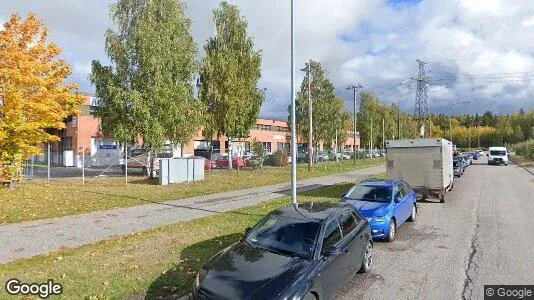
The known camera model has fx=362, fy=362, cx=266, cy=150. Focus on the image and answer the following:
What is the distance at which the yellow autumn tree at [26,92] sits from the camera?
46.0 feet

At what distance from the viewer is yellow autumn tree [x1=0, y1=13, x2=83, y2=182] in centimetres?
1402

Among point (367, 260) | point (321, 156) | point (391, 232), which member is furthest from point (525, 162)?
point (367, 260)

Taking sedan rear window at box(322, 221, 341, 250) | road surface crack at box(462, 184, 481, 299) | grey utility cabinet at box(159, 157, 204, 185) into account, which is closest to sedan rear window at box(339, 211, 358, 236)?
sedan rear window at box(322, 221, 341, 250)

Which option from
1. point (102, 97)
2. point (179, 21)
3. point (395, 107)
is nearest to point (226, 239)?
point (102, 97)

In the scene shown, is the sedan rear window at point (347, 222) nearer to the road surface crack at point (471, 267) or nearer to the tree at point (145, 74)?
the road surface crack at point (471, 267)

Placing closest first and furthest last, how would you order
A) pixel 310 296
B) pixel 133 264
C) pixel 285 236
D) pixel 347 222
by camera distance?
1. pixel 310 296
2. pixel 285 236
3. pixel 347 222
4. pixel 133 264

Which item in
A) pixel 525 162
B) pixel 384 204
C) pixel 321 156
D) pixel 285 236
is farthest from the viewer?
pixel 321 156

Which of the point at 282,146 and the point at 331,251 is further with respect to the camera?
the point at 282,146

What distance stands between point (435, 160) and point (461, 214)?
9.66ft

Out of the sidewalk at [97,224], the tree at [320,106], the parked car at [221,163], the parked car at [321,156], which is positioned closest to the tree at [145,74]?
the sidewalk at [97,224]

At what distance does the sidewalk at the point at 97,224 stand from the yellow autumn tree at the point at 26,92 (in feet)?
19.3

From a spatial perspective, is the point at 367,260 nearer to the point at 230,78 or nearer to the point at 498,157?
the point at 230,78

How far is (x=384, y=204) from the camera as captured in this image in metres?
9.48

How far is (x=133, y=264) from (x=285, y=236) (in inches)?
120
